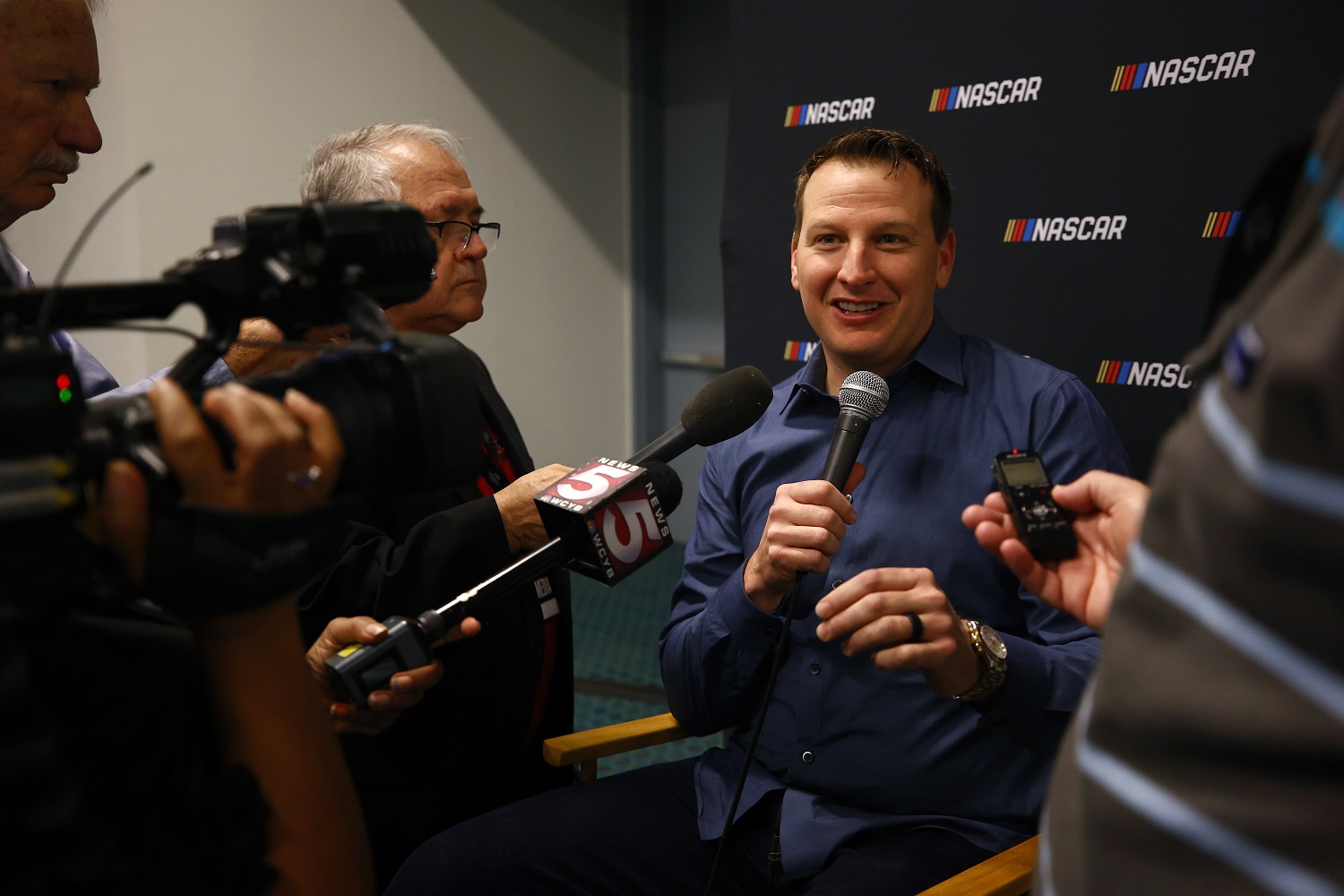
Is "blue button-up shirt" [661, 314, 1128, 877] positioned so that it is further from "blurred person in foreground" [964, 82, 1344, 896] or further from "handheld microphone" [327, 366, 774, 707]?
"blurred person in foreground" [964, 82, 1344, 896]

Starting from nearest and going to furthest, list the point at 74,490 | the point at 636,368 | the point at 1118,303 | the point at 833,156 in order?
the point at 74,490 → the point at 833,156 → the point at 1118,303 → the point at 636,368

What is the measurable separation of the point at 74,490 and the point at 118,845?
226 millimetres

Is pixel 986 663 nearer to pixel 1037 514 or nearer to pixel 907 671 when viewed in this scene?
pixel 907 671

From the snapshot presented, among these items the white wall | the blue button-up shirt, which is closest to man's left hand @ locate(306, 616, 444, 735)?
the blue button-up shirt

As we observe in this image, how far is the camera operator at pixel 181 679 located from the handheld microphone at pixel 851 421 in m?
0.67

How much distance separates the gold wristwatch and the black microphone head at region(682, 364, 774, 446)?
385 millimetres

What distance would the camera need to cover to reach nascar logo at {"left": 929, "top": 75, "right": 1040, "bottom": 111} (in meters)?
1.88

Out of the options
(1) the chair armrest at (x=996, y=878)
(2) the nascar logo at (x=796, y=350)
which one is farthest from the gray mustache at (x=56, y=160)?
(2) the nascar logo at (x=796, y=350)

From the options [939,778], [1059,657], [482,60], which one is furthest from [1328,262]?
[482,60]

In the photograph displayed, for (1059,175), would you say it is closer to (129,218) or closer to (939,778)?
(939,778)

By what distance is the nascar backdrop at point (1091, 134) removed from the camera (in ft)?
5.52

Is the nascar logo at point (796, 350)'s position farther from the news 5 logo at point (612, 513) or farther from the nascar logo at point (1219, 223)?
the news 5 logo at point (612, 513)

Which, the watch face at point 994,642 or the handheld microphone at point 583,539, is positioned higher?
the handheld microphone at point 583,539

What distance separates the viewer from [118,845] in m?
0.60
